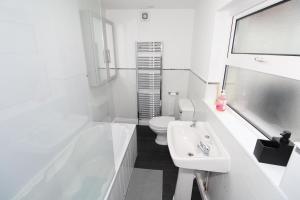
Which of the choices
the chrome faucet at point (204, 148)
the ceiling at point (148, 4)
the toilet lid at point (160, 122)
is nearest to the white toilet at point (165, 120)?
the toilet lid at point (160, 122)

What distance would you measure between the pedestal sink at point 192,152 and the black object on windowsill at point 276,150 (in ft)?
1.20

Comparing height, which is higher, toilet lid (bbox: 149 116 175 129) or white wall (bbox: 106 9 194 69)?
white wall (bbox: 106 9 194 69)

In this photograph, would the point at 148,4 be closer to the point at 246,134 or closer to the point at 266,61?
the point at 266,61

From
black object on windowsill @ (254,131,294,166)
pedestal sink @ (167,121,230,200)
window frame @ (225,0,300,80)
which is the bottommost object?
pedestal sink @ (167,121,230,200)

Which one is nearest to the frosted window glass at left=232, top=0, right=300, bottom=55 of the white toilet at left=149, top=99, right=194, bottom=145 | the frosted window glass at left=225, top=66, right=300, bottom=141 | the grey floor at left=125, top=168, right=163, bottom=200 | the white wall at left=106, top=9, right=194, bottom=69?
the frosted window glass at left=225, top=66, right=300, bottom=141

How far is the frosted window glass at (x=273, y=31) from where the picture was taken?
2.69 feet

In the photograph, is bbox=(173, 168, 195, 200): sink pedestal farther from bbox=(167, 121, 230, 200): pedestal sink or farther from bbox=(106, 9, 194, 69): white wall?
bbox=(106, 9, 194, 69): white wall

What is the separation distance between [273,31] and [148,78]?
6.48 feet

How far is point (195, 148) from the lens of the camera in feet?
4.49

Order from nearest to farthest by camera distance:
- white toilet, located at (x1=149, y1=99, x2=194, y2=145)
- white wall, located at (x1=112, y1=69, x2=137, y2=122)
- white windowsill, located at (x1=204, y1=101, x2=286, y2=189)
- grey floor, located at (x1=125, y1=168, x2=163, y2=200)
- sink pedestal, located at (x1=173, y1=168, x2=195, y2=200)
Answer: white windowsill, located at (x1=204, y1=101, x2=286, y2=189)
sink pedestal, located at (x1=173, y1=168, x2=195, y2=200)
grey floor, located at (x1=125, y1=168, x2=163, y2=200)
white toilet, located at (x1=149, y1=99, x2=194, y2=145)
white wall, located at (x1=112, y1=69, x2=137, y2=122)

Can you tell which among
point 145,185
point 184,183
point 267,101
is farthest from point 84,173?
point 267,101

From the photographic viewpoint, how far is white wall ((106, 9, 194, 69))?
8.08ft

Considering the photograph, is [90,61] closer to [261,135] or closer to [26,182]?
[26,182]

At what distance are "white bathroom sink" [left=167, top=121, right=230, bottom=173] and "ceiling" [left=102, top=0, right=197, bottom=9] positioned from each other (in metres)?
1.73
